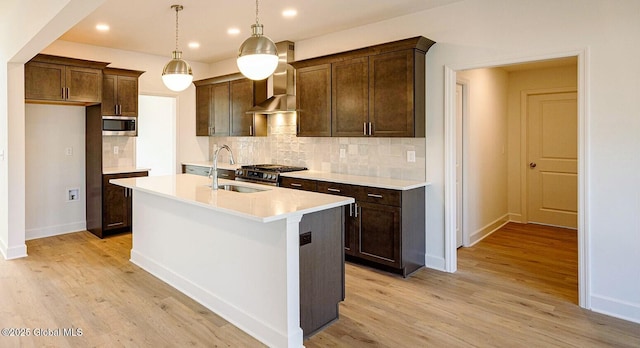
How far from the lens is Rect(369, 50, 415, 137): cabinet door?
388 centimetres

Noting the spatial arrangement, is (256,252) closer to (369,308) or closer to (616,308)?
(369,308)

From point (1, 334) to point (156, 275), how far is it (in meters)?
1.27

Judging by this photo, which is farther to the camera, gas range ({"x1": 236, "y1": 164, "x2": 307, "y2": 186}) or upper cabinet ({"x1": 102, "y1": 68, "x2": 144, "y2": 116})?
upper cabinet ({"x1": 102, "y1": 68, "x2": 144, "y2": 116})

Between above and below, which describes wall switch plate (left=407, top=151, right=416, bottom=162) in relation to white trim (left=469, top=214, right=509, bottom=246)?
above

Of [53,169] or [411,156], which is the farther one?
[53,169]

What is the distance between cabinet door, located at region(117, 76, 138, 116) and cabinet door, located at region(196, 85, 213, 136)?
1145 millimetres

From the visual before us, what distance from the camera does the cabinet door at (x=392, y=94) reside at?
3.88 m

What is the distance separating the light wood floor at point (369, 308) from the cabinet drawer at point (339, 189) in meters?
0.76

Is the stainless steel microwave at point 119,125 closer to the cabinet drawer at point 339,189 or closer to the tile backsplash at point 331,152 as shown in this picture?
the tile backsplash at point 331,152

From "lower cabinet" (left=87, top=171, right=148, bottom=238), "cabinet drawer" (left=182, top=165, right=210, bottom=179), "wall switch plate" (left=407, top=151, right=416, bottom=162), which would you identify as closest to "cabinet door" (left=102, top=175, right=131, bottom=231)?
"lower cabinet" (left=87, top=171, right=148, bottom=238)

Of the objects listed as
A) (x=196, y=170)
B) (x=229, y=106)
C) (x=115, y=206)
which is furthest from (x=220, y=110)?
(x=115, y=206)

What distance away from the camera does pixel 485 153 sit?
18.1ft

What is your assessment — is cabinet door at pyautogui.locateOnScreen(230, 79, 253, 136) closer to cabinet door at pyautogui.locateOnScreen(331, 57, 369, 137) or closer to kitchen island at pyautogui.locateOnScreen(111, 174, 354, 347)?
cabinet door at pyautogui.locateOnScreen(331, 57, 369, 137)

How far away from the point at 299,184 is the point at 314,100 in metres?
1.01
